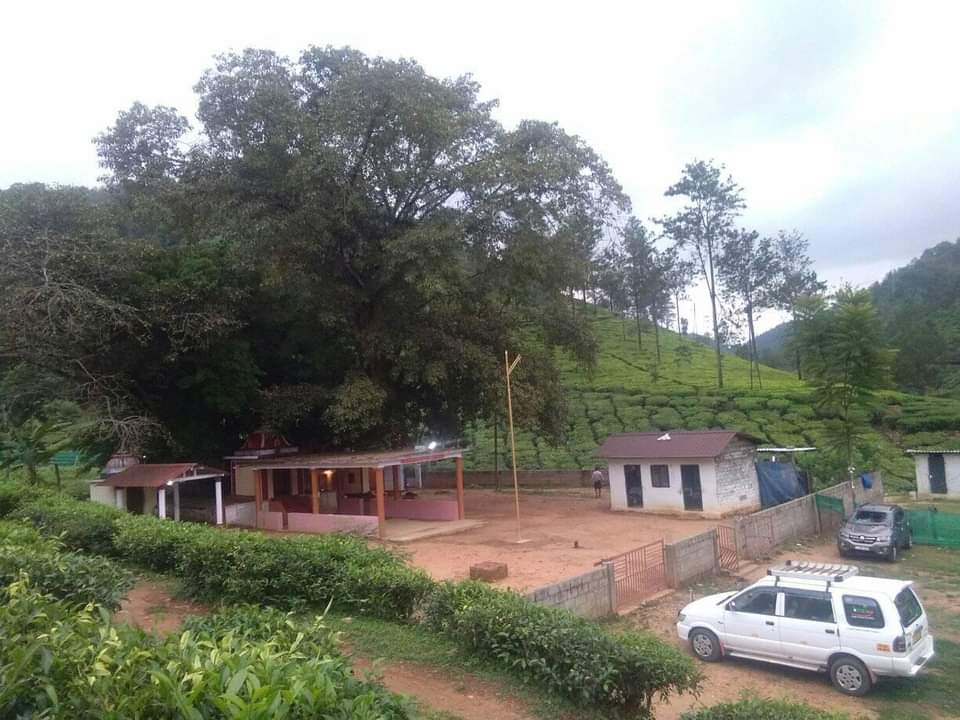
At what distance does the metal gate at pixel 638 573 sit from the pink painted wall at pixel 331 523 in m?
9.68

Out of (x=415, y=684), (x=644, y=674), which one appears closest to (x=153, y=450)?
(x=415, y=684)

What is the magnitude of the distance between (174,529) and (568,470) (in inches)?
989

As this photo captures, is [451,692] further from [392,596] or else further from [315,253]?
[315,253]

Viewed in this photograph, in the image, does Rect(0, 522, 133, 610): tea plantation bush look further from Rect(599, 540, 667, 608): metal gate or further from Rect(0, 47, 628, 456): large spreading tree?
Rect(0, 47, 628, 456): large spreading tree

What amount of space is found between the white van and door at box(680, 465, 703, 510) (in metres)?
12.9

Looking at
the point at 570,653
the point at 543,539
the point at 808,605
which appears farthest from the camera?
the point at 543,539

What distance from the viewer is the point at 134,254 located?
23.2m

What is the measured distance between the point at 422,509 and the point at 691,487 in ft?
29.5

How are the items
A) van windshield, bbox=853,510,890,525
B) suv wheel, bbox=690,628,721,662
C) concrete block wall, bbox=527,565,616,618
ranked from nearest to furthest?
1. concrete block wall, bbox=527,565,616,618
2. suv wheel, bbox=690,628,721,662
3. van windshield, bbox=853,510,890,525

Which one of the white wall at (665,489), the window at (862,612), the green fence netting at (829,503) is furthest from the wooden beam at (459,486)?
the window at (862,612)

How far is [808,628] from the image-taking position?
995cm

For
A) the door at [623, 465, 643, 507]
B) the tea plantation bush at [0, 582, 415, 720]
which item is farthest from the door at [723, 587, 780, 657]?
the door at [623, 465, 643, 507]

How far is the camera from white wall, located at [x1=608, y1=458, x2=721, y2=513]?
77.5 ft

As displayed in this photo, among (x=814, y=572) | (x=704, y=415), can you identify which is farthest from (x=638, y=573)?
(x=704, y=415)
